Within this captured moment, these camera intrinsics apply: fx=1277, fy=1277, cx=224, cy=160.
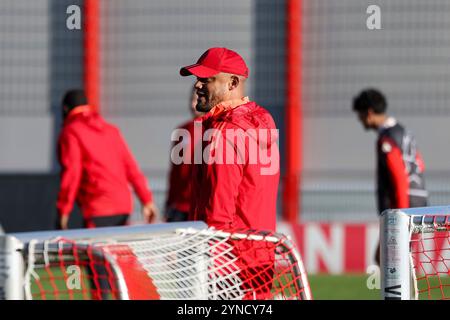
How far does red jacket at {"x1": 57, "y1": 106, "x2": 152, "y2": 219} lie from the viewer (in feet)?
33.3

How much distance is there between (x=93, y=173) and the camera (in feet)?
33.6

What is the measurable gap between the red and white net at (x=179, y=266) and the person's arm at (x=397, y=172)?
4278 mm

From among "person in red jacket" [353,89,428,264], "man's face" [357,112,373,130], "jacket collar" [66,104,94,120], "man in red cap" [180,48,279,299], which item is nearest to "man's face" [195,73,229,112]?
"man in red cap" [180,48,279,299]

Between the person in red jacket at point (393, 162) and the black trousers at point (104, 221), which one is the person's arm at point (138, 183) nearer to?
the black trousers at point (104, 221)

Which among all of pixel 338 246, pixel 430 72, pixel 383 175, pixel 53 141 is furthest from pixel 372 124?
pixel 53 141

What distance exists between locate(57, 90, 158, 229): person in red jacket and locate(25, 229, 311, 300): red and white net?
468 centimetres

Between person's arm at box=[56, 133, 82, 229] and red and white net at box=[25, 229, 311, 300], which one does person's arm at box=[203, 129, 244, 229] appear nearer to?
red and white net at box=[25, 229, 311, 300]

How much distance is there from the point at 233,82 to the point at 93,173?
4.42m

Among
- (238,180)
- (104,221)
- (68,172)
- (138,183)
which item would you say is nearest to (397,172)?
(138,183)

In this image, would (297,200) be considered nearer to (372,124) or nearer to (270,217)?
(372,124)

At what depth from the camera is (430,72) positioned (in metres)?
17.5

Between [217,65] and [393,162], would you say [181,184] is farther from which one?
[217,65]

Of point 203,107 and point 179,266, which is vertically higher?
point 203,107

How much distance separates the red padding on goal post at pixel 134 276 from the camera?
4750 mm
